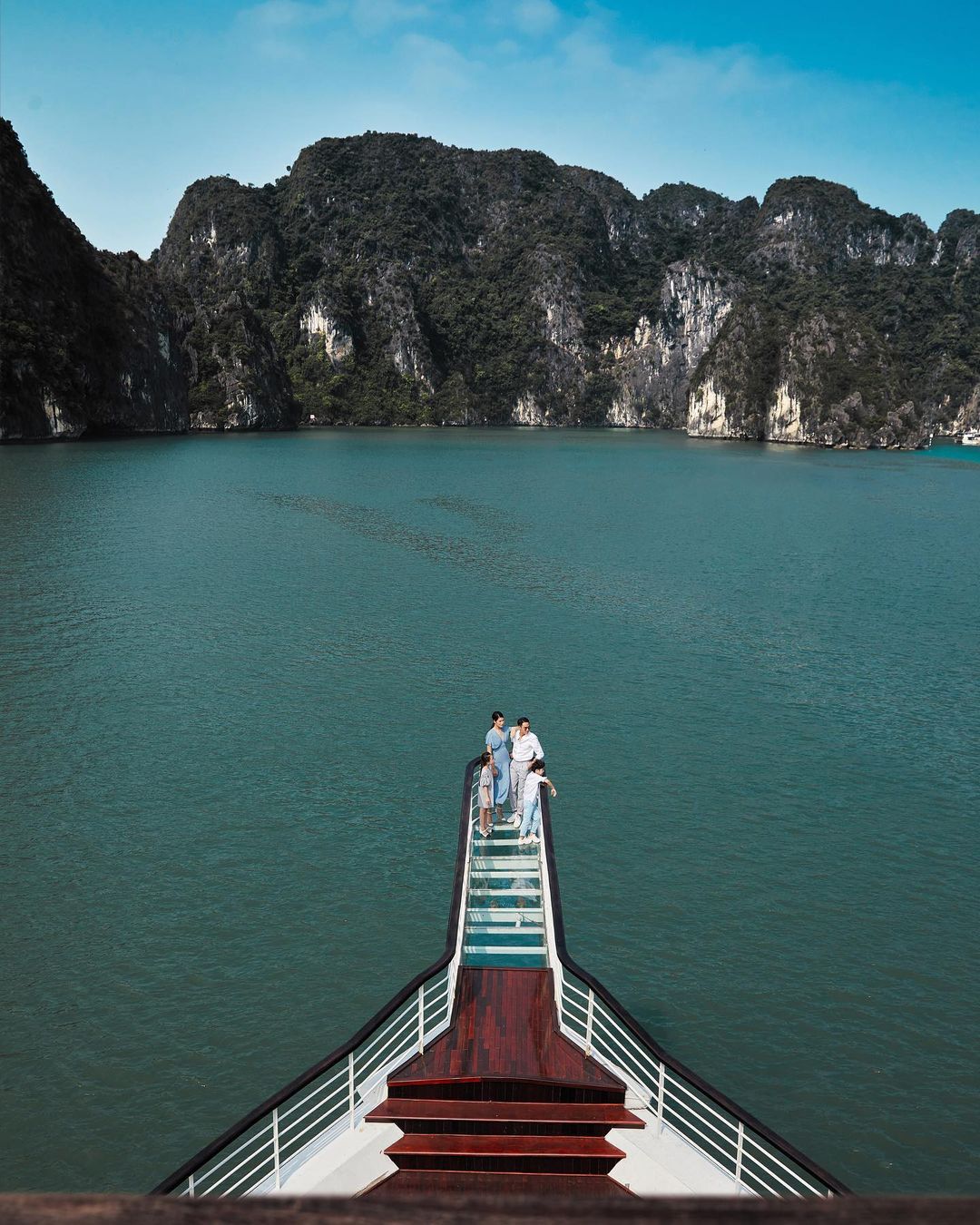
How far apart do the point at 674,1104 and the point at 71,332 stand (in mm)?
118852

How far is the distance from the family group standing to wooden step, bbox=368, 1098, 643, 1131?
5.16 metres

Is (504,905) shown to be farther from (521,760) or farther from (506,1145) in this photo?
(506,1145)

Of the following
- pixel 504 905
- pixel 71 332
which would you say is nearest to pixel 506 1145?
pixel 504 905

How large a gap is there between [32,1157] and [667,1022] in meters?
7.68

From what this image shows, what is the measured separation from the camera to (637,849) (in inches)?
695

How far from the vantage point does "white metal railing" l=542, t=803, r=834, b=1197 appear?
8156 mm

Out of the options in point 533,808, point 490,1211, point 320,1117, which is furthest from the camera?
point 533,808

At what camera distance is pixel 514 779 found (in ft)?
48.0

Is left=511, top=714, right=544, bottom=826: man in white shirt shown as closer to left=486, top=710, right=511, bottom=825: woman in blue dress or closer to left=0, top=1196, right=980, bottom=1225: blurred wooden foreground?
left=486, top=710, right=511, bottom=825: woman in blue dress

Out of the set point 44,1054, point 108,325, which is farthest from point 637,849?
point 108,325

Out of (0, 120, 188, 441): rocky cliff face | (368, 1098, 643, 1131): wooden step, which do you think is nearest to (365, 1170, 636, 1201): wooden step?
(368, 1098, 643, 1131): wooden step

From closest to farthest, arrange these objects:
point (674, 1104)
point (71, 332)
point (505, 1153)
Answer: point (505, 1153)
point (674, 1104)
point (71, 332)

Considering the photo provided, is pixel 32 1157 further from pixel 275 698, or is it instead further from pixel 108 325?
pixel 108 325

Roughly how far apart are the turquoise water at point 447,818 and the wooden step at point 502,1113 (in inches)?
159
